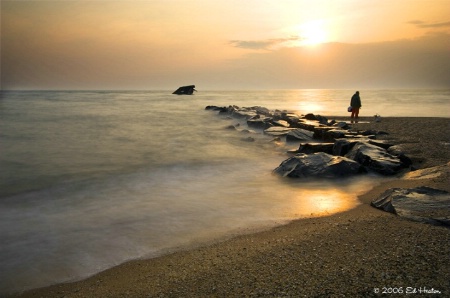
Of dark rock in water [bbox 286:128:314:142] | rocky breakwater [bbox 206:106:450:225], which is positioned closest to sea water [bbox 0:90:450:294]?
rocky breakwater [bbox 206:106:450:225]

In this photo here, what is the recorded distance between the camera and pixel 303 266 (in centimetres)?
266

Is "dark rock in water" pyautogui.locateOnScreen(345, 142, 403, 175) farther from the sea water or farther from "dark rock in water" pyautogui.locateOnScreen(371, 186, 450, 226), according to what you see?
"dark rock in water" pyautogui.locateOnScreen(371, 186, 450, 226)

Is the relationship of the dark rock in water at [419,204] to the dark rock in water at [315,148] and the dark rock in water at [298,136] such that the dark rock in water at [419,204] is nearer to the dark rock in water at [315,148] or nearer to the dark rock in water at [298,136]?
the dark rock in water at [315,148]

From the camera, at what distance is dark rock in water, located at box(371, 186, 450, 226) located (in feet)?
11.4

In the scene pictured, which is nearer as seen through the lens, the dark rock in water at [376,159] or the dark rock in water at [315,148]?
the dark rock in water at [376,159]

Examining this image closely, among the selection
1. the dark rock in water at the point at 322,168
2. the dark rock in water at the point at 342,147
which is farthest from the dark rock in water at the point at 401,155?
the dark rock in water at the point at 322,168

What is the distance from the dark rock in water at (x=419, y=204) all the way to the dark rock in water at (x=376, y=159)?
2.09 metres

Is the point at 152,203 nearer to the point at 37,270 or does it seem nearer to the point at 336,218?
the point at 37,270

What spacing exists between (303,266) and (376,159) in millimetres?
4664

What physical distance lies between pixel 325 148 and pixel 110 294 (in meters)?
6.91

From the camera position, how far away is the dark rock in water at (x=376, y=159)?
6281mm

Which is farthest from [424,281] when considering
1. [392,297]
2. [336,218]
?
[336,218]

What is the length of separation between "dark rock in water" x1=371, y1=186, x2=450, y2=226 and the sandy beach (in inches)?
5.9

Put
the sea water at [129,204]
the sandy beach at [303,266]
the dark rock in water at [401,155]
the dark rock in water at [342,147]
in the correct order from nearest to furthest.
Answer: the sandy beach at [303,266] < the sea water at [129,204] < the dark rock in water at [401,155] < the dark rock in water at [342,147]
